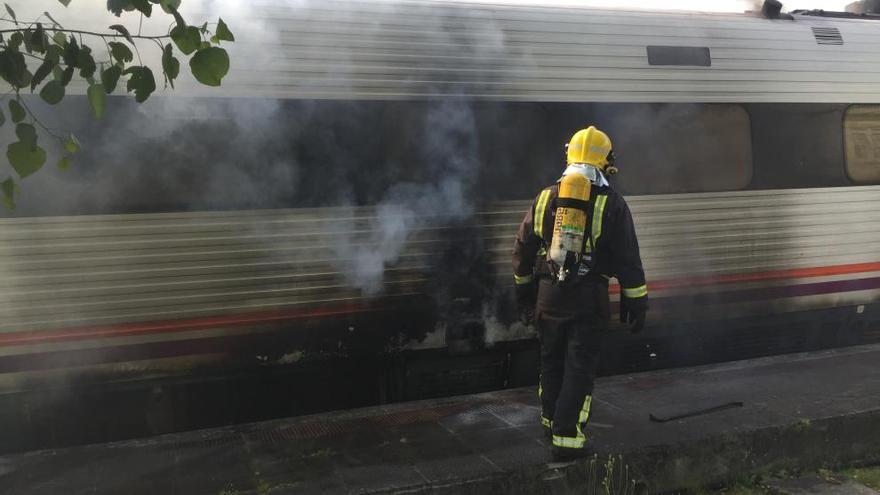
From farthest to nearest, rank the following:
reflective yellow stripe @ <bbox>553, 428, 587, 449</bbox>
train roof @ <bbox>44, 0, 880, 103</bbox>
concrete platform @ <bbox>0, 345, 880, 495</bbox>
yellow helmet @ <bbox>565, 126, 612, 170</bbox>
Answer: train roof @ <bbox>44, 0, 880, 103</bbox> < yellow helmet @ <bbox>565, 126, 612, 170</bbox> < reflective yellow stripe @ <bbox>553, 428, 587, 449</bbox> < concrete platform @ <bbox>0, 345, 880, 495</bbox>

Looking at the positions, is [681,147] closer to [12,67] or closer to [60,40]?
[60,40]

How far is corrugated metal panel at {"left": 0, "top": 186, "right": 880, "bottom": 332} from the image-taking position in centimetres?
376

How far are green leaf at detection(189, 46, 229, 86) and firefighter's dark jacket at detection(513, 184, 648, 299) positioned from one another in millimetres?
1999

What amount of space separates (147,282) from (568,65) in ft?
10.5

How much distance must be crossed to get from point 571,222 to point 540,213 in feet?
0.73

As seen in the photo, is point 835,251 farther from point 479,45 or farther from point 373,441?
point 373,441

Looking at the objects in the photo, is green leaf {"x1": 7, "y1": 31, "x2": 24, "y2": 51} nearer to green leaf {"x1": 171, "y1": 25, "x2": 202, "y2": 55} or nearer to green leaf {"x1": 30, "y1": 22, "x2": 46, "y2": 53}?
green leaf {"x1": 30, "y1": 22, "x2": 46, "y2": 53}

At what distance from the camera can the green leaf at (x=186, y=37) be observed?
2.05 metres

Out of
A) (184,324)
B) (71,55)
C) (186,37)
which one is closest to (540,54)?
(184,324)

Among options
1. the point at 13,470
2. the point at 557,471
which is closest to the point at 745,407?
the point at 557,471

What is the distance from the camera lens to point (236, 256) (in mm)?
4086

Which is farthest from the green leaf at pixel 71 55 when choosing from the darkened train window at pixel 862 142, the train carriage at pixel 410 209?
the darkened train window at pixel 862 142

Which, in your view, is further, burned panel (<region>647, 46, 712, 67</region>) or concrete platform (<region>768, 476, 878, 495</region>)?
burned panel (<region>647, 46, 712, 67</region>)

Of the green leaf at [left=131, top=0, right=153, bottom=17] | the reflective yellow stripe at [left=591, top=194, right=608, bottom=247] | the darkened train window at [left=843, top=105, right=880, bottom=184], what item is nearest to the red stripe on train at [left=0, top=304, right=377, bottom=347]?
the reflective yellow stripe at [left=591, top=194, right=608, bottom=247]
